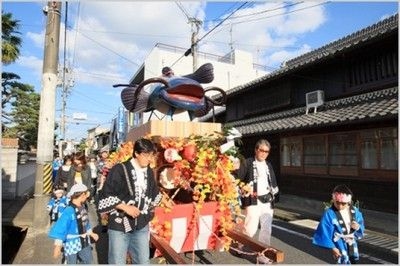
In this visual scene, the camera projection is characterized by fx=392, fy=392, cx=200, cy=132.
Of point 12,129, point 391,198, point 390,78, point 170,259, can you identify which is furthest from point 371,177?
point 12,129

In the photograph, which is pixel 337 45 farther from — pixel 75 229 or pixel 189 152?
pixel 75 229

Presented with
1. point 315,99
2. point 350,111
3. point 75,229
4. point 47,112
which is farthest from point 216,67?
point 75,229

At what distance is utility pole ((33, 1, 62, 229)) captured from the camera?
9.79 m

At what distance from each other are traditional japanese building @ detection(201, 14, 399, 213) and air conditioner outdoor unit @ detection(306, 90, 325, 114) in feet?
0.07

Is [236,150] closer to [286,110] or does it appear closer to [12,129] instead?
[286,110]

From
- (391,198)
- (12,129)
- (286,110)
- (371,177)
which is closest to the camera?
(391,198)

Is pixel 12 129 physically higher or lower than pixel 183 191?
higher

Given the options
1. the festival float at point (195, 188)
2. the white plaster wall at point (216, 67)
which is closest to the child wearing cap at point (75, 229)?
the festival float at point (195, 188)

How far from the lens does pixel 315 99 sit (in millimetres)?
14445

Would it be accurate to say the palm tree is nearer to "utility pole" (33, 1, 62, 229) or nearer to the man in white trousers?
"utility pole" (33, 1, 62, 229)

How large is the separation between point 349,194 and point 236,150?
75.2 inches

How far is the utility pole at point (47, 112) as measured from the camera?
9789 millimetres

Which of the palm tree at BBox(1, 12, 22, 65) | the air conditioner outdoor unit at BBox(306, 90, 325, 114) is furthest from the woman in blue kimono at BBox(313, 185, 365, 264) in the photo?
the palm tree at BBox(1, 12, 22, 65)

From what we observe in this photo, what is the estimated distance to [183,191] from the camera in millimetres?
6266
